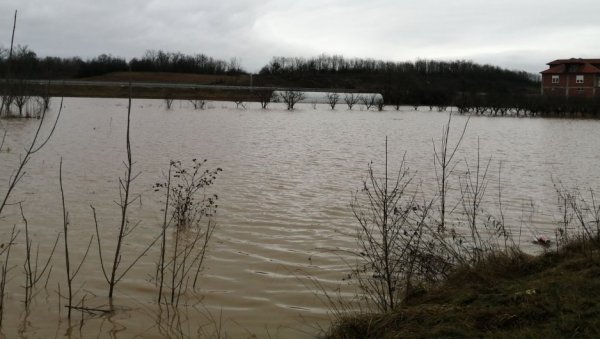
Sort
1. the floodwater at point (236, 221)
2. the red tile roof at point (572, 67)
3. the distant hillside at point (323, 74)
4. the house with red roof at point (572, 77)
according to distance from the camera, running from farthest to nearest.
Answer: the distant hillside at point (323, 74)
the red tile roof at point (572, 67)
the house with red roof at point (572, 77)
the floodwater at point (236, 221)

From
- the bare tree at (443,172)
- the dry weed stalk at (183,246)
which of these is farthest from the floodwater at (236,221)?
the bare tree at (443,172)

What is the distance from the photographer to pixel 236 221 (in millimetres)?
7996

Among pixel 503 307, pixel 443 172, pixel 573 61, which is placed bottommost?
pixel 503 307

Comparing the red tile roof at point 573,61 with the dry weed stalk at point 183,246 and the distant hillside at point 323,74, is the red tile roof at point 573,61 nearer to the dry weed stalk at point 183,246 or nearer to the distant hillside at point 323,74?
the distant hillside at point 323,74

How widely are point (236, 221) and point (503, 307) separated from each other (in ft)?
16.2

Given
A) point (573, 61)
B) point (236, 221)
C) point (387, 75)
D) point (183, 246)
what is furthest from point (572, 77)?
point (183, 246)

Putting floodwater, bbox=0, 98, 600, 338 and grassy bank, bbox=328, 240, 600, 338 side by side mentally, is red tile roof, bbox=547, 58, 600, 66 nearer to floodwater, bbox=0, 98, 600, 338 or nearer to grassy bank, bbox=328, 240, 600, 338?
floodwater, bbox=0, 98, 600, 338

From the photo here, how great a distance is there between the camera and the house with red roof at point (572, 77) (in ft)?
254

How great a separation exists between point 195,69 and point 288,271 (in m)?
121

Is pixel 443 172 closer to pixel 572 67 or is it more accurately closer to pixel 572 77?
pixel 572 77

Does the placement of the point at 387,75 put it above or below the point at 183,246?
above

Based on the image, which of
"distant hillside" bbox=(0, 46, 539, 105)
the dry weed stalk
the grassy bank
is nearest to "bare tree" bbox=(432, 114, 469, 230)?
the grassy bank

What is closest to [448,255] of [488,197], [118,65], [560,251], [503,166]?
[560,251]

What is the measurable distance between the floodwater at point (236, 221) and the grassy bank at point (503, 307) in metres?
0.82
